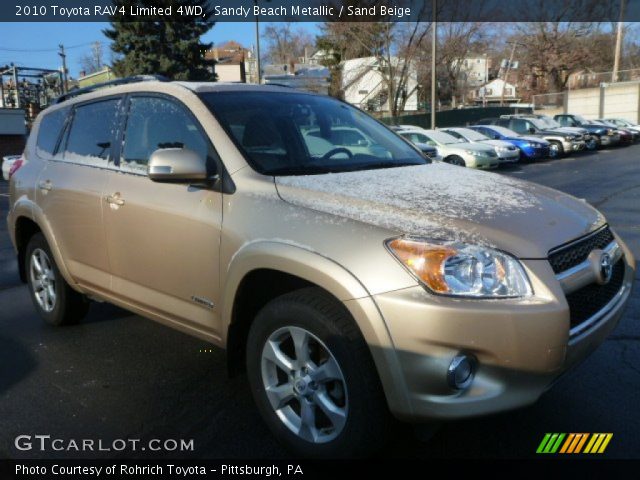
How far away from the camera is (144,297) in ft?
11.7

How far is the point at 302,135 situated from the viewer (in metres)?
3.66

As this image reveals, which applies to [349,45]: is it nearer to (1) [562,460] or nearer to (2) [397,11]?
(2) [397,11]

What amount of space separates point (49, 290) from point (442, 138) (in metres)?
16.6

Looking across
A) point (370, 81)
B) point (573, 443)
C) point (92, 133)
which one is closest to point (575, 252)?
point (573, 443)

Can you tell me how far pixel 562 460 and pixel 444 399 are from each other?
0.89m

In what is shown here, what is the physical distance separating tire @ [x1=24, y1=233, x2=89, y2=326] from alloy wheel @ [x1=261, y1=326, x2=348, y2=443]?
238 centimetres

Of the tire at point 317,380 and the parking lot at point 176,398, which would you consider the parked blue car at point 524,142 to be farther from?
the tire at point 317,380

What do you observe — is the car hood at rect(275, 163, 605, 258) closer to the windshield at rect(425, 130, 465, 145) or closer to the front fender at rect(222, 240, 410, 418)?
the front fender at rect(222, 240, 410, 418)

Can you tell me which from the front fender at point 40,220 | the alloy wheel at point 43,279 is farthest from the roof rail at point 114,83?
the alloy wheel at point 43,279

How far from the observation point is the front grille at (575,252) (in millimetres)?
2521

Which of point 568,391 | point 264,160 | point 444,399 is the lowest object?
point 568,391

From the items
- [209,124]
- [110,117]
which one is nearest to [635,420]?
[209,124]

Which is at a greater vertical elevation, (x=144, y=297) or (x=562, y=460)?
(x=144, y=297)

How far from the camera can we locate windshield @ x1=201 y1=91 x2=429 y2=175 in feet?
10.8
